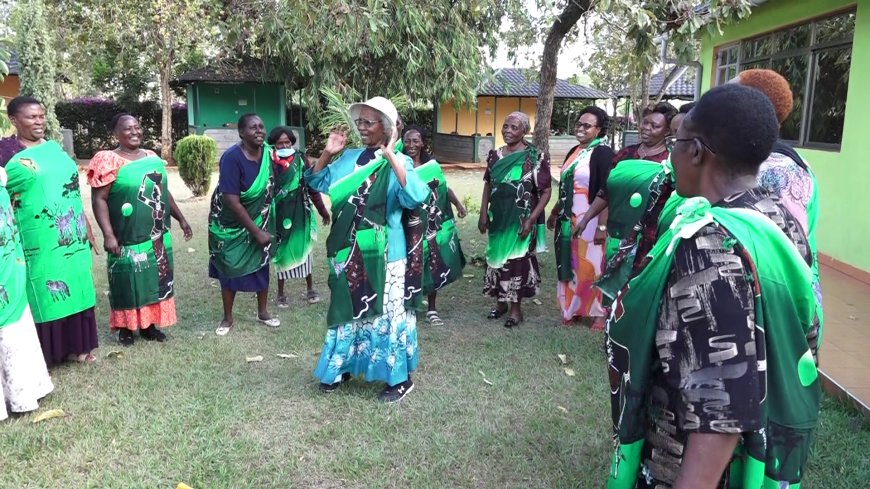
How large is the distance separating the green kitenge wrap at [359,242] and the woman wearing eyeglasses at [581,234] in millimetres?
2174

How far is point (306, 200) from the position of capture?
6059mm

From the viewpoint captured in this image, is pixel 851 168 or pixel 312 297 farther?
pixel 851 168

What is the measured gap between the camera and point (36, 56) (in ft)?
55.2

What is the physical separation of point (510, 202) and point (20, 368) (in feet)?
12.2

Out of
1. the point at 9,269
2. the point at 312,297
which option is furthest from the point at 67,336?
the point at 312,297

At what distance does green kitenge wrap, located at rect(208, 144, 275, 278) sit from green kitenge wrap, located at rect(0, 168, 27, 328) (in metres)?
1.61

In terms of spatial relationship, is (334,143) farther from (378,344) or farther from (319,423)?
(319,423)

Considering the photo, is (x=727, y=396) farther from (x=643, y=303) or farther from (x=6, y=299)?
(x=6, y=299)

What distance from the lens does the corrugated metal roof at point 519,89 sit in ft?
75.8

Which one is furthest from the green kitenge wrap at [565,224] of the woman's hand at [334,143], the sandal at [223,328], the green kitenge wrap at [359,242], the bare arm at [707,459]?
the bare arm at [707,459]

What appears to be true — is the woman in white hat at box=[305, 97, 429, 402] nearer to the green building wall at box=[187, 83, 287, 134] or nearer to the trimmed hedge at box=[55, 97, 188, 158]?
the green building wall at box=[187, 83, 287, 134]

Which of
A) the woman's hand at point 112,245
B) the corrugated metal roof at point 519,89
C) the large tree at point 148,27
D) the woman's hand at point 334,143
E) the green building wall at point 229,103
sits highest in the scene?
the large tree at point 148,27

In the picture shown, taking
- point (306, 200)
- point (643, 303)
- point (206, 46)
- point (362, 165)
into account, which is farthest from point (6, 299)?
point (206, 46)

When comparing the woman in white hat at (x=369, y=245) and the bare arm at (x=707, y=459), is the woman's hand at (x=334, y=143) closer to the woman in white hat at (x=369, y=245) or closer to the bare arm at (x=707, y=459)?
the woman in white hat at (x=369, y=245)
